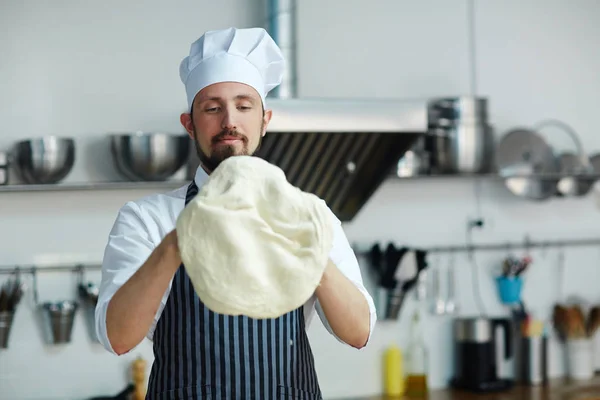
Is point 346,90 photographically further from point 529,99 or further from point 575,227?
point 575,227

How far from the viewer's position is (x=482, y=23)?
393cm

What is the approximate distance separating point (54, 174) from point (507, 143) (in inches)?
71.3

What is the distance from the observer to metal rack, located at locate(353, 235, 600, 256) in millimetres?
3824

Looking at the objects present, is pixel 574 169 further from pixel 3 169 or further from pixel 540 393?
pixel 3 169

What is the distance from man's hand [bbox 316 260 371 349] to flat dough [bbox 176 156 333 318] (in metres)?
0.12

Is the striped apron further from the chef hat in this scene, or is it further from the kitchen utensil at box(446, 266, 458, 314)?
the kitchen utensil at box(446, 266, 458, 314)

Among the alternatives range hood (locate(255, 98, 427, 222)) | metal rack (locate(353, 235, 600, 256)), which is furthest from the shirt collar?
metal rack (locate(353, 235, 600, 256))

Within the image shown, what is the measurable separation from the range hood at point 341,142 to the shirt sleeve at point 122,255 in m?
1.28

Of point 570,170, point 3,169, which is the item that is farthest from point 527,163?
point 3,169

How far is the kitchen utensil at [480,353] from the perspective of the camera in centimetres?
372

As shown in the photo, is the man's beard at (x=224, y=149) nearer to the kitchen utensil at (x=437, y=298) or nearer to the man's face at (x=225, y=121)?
the man's face at (x=225, y=121)

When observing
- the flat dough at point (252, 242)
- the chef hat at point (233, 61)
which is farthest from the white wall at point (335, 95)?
the flat dough at point (252, 242)

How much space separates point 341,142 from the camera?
3389mm

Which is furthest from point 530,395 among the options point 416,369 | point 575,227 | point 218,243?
point 218,243
